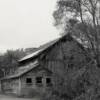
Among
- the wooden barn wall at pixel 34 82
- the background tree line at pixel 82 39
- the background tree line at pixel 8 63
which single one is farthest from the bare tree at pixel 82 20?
the background tree line at pixel 8 63

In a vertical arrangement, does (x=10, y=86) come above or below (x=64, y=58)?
below

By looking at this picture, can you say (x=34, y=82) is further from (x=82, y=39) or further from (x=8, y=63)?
(x=8, y=63)

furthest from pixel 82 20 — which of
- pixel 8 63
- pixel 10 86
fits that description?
pixel 8 63

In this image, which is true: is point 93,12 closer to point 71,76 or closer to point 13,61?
point 71,76

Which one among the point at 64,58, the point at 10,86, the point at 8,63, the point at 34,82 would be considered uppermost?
the point at 64,58

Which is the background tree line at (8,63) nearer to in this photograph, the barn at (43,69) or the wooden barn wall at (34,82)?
the barn at (43,69)

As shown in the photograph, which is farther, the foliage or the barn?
the barn

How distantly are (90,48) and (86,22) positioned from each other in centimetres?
321

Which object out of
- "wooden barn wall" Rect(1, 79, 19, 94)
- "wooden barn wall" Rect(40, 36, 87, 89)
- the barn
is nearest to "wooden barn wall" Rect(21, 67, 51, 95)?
the barn

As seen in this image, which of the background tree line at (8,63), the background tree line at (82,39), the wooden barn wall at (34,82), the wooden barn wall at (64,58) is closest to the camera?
the background tree line at (82,39)

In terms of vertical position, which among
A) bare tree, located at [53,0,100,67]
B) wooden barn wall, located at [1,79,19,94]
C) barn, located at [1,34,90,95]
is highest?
bare tree, located at [53,0,100,67]

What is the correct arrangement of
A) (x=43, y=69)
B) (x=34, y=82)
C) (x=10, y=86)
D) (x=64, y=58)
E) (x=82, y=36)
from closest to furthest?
(x=82, y=36) → (x=64, y=58) → (x=34, y=82) → (x=43, y=69) → (x=10, y=86)

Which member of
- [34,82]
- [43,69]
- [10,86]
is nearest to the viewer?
[34,82]

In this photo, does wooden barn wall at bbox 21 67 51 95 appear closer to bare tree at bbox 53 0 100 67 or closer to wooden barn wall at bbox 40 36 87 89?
wooden barn wall at bbox 40 36 87 89
